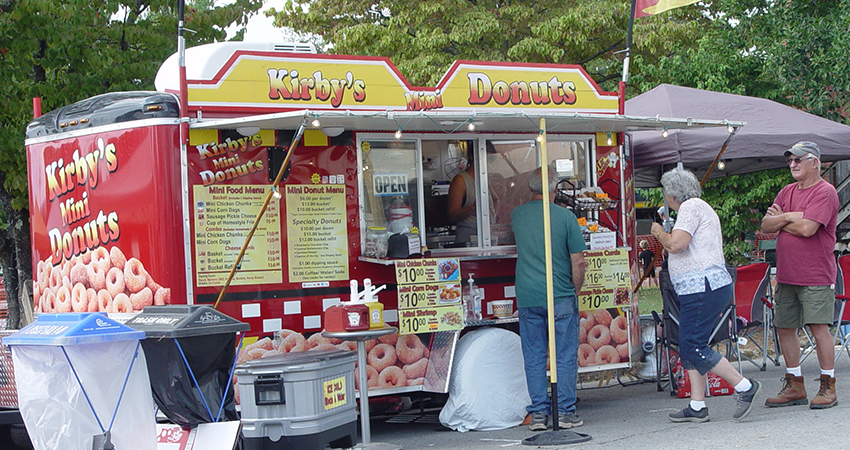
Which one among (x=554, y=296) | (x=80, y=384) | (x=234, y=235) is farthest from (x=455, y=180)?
(x=80, y=384)

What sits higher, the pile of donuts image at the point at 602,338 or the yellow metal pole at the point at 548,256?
the yellow metal pole at the point at 548,256

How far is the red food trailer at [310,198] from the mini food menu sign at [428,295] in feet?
0.04

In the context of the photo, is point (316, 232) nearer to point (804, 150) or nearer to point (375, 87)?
point (375, 87)

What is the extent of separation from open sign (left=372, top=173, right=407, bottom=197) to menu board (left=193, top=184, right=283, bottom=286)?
871 millimetres

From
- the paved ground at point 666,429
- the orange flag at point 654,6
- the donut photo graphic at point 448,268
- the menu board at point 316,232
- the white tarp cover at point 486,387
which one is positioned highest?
the orange flag at point 654,6

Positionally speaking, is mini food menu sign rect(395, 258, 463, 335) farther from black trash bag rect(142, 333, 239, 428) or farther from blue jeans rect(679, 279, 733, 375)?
black trash bag rect(142, 333, 239, 428)

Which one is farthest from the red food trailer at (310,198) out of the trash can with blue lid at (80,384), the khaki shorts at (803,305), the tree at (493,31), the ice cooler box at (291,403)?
the tree at (493,31)

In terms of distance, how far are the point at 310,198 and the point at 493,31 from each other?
11.8 meters

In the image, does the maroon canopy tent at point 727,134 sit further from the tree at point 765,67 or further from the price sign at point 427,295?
the tree at point 765,67

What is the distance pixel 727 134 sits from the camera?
27.1ft

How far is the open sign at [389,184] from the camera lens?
680cm

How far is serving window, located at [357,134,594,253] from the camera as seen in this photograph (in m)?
6.81

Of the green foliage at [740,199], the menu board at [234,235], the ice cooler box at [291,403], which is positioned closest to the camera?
the ice cooler box at [291,403]

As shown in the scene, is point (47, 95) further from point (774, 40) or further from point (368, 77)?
point (774, 40)
